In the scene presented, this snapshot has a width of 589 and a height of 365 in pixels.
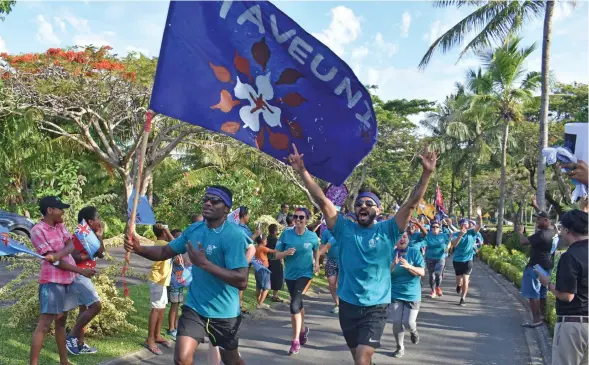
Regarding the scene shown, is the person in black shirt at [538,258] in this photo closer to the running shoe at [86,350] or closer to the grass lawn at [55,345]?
the grass lawn at [55,345]

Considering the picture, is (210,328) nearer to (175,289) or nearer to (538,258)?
(175,289)

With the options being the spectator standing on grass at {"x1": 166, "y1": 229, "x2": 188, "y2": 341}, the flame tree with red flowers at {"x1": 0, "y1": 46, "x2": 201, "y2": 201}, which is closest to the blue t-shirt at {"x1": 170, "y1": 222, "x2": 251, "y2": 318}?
the spectator standing on grass at {"x1": 166, "y1": 229, "x2": 188, "y2": 341}

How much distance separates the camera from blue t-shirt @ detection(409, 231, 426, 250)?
818cm

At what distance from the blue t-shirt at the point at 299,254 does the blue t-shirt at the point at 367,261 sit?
9.02 feet

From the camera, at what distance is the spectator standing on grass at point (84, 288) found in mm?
5781

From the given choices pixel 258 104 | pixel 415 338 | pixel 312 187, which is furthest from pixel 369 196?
pixel 415 338

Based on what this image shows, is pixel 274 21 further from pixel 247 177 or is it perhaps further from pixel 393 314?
pixel 247 177

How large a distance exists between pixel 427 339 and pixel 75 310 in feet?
16.3

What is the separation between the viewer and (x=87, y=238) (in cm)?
575

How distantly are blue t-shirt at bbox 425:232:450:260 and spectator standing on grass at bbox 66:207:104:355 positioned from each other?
8.02 m

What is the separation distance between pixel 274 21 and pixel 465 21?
12715 mm

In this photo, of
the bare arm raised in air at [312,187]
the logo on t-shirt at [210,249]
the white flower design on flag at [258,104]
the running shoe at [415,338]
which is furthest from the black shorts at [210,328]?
the running shoe at [415,338]

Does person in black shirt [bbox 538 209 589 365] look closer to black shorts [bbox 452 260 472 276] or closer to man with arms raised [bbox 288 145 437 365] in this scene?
man with arms raised [bbox 288 145 437 365]

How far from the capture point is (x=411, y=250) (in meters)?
7.78
